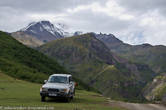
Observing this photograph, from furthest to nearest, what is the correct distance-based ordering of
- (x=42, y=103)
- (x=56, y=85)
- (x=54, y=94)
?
(x=56, y=85) < (x=54, y=94) < (x=42, y=103)

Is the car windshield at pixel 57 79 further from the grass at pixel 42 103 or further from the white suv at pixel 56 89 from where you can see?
the grass at pixel 42 103

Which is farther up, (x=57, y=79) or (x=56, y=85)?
(x=57, y=79)

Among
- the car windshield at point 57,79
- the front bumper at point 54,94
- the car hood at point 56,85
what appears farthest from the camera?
the car windshield at point 57,79

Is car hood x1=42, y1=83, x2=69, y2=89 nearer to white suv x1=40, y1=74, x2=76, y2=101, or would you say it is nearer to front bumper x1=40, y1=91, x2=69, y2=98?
white suv x1=40, y1=74, x2=76, y2=101

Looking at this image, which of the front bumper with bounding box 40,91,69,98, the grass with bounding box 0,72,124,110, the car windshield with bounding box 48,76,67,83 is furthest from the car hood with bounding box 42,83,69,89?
the grass with bounding box 0,72,124,110

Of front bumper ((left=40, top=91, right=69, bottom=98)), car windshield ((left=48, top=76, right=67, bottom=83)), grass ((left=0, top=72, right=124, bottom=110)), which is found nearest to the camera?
grass ((left=0, top=72, right=124, bottom=110))

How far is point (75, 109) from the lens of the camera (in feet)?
A: 65.8

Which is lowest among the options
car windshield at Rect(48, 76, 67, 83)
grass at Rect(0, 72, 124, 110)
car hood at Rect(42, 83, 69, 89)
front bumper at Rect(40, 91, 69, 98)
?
grass at Rect(0, 72, 124, 110)

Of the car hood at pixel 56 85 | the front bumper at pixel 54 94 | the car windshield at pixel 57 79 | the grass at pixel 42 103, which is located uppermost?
the car windshield at pixel 57 79

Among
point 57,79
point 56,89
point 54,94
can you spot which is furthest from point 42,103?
point 57,79

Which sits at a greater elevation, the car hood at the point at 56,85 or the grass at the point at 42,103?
the car hood at the point at 56,85

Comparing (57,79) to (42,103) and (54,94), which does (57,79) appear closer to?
(54,94)

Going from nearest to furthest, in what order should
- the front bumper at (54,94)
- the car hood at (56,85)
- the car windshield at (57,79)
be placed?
the front bumper at (54,94) < the car hood at (56,85) < the car windshield at (57,79)

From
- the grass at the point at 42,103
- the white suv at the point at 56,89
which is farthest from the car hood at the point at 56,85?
the grass at the point at 42,103
